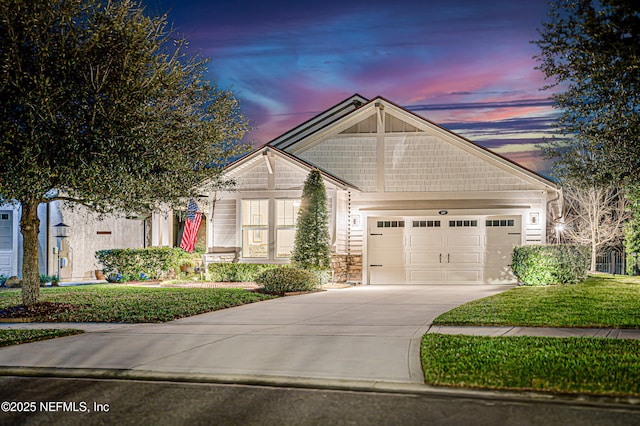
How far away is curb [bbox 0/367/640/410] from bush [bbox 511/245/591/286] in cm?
1392

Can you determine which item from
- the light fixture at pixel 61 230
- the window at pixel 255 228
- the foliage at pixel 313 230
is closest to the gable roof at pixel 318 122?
the window at pixel 255 228

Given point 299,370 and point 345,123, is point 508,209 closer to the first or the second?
point 345,123

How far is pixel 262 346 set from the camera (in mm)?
9633

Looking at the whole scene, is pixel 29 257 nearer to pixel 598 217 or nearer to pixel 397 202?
pixel 397 202

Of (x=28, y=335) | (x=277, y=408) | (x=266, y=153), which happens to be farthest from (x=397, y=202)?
(x=277, y=408)

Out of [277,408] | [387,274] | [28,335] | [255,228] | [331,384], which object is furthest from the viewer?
[387,274]

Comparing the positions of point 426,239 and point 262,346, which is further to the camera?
point 426,239

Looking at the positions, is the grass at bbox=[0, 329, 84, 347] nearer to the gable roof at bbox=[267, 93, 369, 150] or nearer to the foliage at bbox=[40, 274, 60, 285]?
the foliage at bbox=[40, 274, 60, 285]

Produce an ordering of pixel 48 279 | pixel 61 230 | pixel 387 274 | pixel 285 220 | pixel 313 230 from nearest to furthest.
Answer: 1. pixel 313 230
2. pixel 48 279
3. pixel 61 230
4. pixel 387 274
5. pixel 285 220

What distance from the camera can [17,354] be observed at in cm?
940

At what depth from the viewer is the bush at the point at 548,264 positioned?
20.0 m

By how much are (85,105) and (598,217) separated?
27.6 meters

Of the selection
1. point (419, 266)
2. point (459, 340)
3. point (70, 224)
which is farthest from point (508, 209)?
point (70, 224)

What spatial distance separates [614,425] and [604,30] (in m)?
7.37
